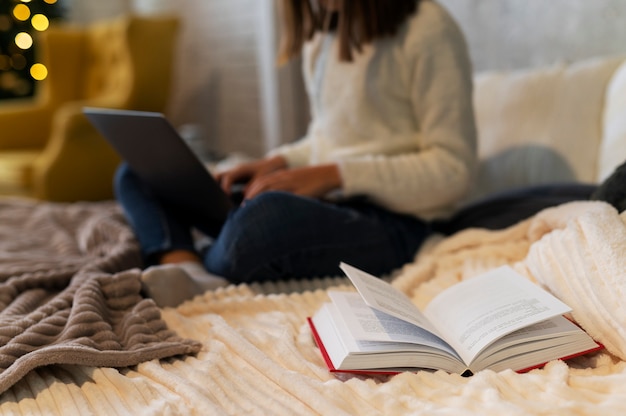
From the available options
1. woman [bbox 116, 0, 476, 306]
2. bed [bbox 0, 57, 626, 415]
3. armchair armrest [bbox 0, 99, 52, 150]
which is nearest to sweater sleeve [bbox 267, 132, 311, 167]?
woman [bbox 116, 0, 476, 306]

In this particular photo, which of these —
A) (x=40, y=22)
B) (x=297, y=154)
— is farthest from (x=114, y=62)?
(x=297, y=154)

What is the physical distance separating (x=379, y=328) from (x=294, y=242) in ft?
1.03

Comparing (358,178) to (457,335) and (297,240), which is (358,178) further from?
(457,335)

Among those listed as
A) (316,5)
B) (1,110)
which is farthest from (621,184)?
(1,110)

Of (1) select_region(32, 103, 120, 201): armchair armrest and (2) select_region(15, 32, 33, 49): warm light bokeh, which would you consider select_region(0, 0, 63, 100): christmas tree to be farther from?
(1) select_region(32, 103, 120, 201): armchair armrest

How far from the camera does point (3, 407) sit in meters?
0.70

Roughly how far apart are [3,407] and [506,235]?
827mm

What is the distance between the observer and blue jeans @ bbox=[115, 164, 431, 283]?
3.41 feet

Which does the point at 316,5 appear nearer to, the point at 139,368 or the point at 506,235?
the point at 506,235

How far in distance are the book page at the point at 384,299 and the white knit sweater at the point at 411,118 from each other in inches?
14.0

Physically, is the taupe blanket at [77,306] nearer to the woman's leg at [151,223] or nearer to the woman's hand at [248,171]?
the woman's leg at [151,223]

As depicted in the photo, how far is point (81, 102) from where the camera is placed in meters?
2.84

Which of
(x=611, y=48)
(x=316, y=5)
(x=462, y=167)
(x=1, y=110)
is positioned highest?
(x=316, y=5)

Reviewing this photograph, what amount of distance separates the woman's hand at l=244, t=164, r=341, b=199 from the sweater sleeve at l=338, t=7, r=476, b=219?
0.02 metres
